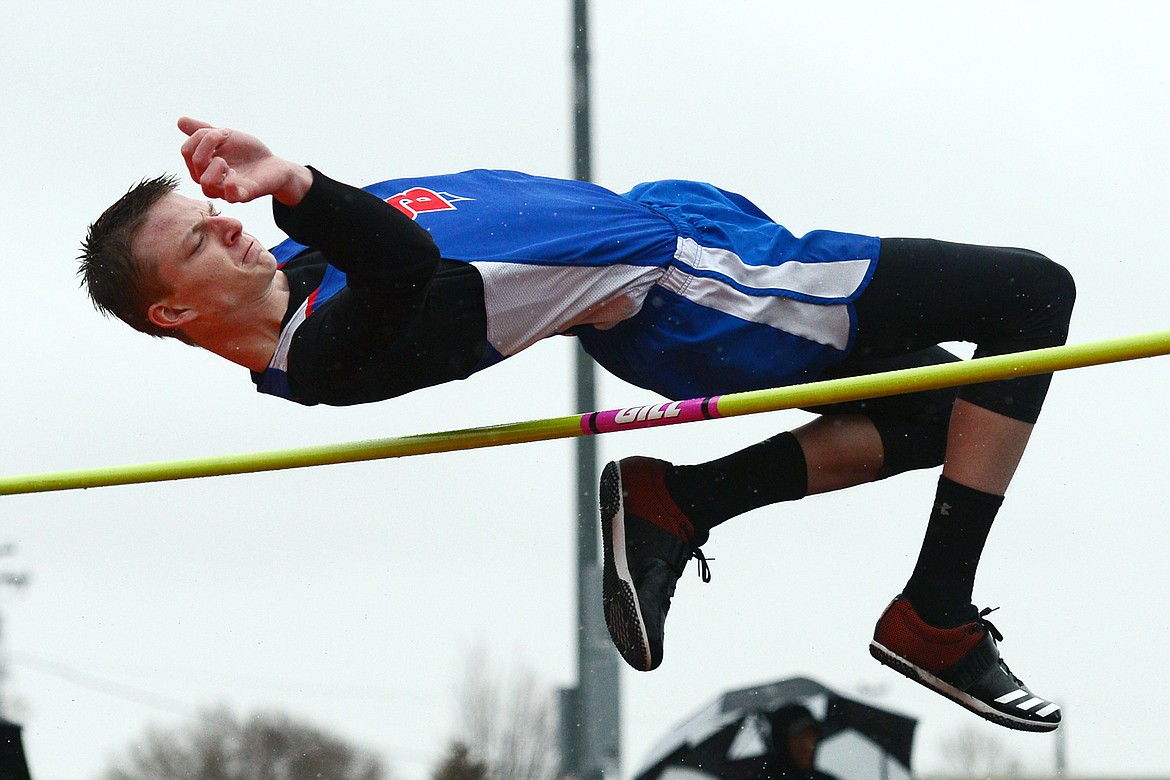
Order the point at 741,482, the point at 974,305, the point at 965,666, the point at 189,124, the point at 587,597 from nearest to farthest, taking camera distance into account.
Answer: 1. the point at 189,124
2. the point at 974,305
3. the point at 965,666
4. the point at 741,482
5. the point at 587,597

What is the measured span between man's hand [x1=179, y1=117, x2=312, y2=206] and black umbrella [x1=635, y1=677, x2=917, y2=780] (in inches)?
92.5

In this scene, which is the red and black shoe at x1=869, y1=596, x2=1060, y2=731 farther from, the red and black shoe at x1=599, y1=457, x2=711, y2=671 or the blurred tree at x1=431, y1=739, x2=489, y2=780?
the blurred tree at x1=431, y1=739, x2=489, y2=780

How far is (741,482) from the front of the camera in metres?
3.09

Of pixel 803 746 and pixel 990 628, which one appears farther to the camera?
pixel 803 746

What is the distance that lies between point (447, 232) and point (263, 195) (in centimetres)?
47

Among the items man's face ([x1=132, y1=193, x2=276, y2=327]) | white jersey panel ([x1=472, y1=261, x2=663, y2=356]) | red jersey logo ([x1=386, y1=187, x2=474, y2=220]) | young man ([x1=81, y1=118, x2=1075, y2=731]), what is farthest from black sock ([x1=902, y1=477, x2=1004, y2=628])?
man's face ([x1=132, y1=193, x2=276, y2=327])

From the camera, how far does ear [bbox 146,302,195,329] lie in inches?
108

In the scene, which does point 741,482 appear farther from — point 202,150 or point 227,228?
point 202,150

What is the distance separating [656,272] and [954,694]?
3.49ft

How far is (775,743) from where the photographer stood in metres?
4.14

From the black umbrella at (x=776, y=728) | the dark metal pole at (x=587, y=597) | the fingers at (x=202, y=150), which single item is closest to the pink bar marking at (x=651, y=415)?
the fingers at (x=202, y=150)

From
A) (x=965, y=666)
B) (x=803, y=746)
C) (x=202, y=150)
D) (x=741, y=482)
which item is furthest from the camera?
(x=803, y=746)

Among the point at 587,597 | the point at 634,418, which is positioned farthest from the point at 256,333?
the point at 587,597

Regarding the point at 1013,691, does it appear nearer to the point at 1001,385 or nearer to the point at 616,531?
the point at 1001,385
